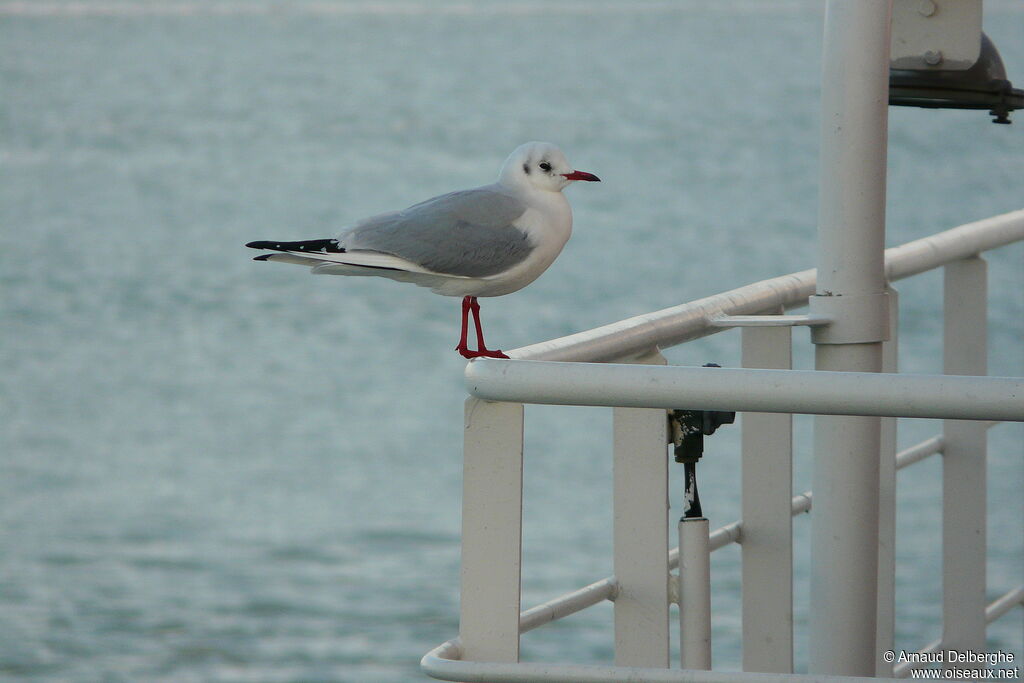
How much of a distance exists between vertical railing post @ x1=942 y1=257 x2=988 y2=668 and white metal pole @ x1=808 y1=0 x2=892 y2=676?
0.45 metres

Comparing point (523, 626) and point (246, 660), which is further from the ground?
point (523, 626)

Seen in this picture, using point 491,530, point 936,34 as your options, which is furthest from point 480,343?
point 936,34

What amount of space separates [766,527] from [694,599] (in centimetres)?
36

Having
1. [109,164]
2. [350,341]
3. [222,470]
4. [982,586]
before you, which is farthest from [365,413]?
[109,164]

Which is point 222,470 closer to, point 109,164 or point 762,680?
point 762,680

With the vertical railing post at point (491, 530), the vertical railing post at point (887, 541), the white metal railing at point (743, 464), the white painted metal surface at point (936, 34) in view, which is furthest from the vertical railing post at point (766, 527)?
the vertical railing post at point (491, 530)

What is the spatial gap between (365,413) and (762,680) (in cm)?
975

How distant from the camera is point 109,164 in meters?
24.1

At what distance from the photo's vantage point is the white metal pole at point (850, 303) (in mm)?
1811

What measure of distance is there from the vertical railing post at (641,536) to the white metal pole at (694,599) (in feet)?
0.08

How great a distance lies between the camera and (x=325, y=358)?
504 inches

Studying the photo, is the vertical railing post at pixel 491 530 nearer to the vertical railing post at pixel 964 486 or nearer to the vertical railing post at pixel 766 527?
the vertical railing post at pixel 766 527

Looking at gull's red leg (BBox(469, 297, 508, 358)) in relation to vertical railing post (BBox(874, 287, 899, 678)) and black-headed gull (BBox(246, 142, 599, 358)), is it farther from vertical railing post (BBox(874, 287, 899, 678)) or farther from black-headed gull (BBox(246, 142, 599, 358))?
vertical railing post (BBox(874, 287, 899, 678))

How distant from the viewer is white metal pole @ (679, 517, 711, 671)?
1.53m
